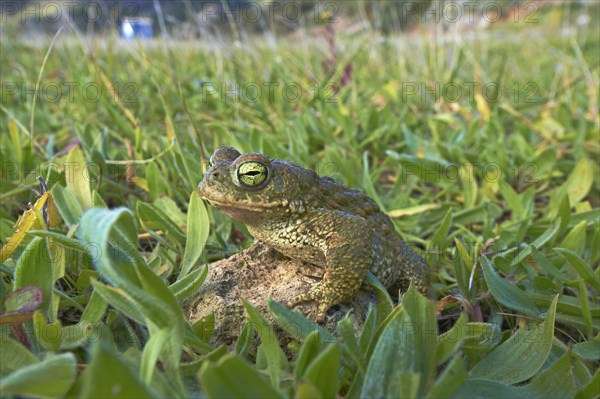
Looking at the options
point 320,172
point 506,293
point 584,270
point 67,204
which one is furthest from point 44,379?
point 320,172

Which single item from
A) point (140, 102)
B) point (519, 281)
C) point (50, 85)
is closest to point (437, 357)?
point (519, 281)

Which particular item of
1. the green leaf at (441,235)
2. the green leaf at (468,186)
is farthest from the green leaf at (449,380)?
the green leaf at (468,186)

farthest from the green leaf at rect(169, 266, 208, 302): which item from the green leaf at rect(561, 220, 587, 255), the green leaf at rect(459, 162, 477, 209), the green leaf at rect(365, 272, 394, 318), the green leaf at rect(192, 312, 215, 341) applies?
the green leaf at rect(459, 162, 477, 209)

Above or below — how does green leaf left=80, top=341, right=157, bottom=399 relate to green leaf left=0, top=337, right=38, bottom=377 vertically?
above

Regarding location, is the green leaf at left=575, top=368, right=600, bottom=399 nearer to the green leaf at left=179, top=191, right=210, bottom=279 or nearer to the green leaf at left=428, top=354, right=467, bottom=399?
the green leaf at left=428, top=354, right=467, bottom=399

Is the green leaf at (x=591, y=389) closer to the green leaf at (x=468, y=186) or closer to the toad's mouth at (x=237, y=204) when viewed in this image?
the toad's mouth at (x=237, y=204)

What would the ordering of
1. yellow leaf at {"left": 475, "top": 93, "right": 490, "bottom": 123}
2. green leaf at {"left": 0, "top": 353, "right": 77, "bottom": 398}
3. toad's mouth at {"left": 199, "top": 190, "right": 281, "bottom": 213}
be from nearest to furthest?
1. green leaf at {"left": 0, "top": 353, "right": 77, "bottom": 398}
2. toad's mouth at {"left": 199, "top": 190, "right": 281, "bottom": 213}
3. yellow leaf at {"left": 475, "top": 93, "right": 490, "bottom": 123}

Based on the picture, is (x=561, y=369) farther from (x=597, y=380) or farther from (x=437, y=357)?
(x=437, y=357)
